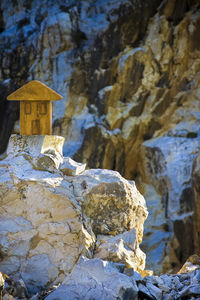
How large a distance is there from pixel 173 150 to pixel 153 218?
8.63 feet

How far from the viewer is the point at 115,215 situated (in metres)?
7.91

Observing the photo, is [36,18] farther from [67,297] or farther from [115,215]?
[67,297]

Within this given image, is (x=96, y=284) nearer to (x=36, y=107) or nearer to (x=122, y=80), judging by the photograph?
(x=36, y=107)

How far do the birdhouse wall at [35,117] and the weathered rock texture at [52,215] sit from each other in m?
0.23

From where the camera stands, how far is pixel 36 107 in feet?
27.6

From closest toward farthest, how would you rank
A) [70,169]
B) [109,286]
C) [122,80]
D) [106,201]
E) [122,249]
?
[109,286] < [122,249] < [106,201] < [70,169] < [122,80]

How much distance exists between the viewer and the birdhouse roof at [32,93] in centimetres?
823

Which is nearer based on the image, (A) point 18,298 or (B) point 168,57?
(A) point 18,298

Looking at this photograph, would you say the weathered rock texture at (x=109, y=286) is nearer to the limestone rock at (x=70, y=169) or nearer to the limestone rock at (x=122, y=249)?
the limestone rock at (x=122, y=249)

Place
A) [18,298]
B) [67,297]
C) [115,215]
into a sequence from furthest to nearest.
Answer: [115,215] → [18,298] → [67,297]

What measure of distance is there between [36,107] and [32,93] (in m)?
0.29

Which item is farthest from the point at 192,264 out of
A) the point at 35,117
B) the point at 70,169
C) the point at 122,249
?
the point at 35,117

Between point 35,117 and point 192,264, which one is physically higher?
point 35,117

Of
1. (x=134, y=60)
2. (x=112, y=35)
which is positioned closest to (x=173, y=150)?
(x=134, y=60)
